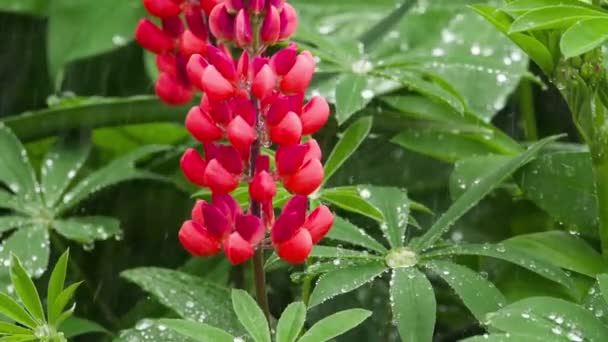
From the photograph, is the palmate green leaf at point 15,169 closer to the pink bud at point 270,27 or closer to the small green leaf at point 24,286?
the small green leaf at point 24,286

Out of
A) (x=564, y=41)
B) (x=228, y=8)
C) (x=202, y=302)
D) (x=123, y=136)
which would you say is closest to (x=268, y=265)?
(x=202, y=302)

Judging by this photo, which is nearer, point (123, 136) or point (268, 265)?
point (268, 265)

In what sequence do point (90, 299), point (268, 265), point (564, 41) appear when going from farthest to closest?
point (90, 299), point (268, 265), point (564, 41)

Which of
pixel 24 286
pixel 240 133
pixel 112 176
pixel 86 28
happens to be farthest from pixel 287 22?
pixel 86 28

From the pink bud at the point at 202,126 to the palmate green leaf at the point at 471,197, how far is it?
29cm

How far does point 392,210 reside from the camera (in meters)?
1.33

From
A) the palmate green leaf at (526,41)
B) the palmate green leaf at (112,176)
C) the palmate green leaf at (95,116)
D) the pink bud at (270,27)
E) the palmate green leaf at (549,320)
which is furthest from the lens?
the palmate green leaf at (95,116)

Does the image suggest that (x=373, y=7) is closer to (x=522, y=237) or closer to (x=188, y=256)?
(x=188, y=256)

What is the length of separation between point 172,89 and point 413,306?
17.6 inches

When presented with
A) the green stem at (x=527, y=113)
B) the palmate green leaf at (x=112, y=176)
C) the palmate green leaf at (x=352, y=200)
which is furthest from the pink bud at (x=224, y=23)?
the green stem at (x=527, y=113)

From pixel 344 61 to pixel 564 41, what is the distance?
0.52 m

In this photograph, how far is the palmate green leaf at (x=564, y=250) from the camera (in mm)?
1229

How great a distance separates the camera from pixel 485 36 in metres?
1.85

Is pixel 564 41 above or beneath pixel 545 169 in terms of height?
above
